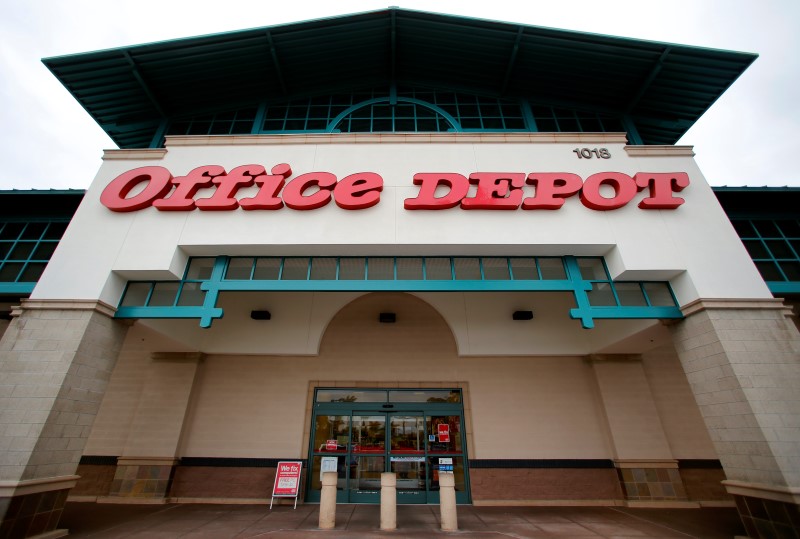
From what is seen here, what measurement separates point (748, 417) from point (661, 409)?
4273mm

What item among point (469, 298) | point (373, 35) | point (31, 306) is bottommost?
point (31, 306)

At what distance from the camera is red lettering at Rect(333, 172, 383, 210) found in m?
8.41

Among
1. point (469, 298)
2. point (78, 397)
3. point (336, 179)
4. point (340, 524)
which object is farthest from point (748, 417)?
point (78, 397)

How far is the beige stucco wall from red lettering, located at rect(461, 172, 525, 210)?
427 centimetres

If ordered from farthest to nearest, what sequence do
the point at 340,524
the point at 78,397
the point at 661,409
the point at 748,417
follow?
the point at 661,409, the point at 340,524, the point at 78,397, the point at 748,417

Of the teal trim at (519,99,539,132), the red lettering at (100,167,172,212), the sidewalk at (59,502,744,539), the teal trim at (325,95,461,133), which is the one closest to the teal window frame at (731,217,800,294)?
the sidewalk at (59,502,744,539)

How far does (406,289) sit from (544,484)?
6.96m

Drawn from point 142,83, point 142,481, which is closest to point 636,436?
point 142,481

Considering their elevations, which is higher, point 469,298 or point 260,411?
point 469,298

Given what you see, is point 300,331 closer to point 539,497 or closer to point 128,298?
point 128,298

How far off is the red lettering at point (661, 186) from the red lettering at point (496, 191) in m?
3.03

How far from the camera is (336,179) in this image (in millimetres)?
Result: 8836

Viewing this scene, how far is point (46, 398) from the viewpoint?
6438 millimetres

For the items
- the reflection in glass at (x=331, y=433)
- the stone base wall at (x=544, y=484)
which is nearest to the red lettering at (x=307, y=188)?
the reflection in glass at (x=331, y=433)
